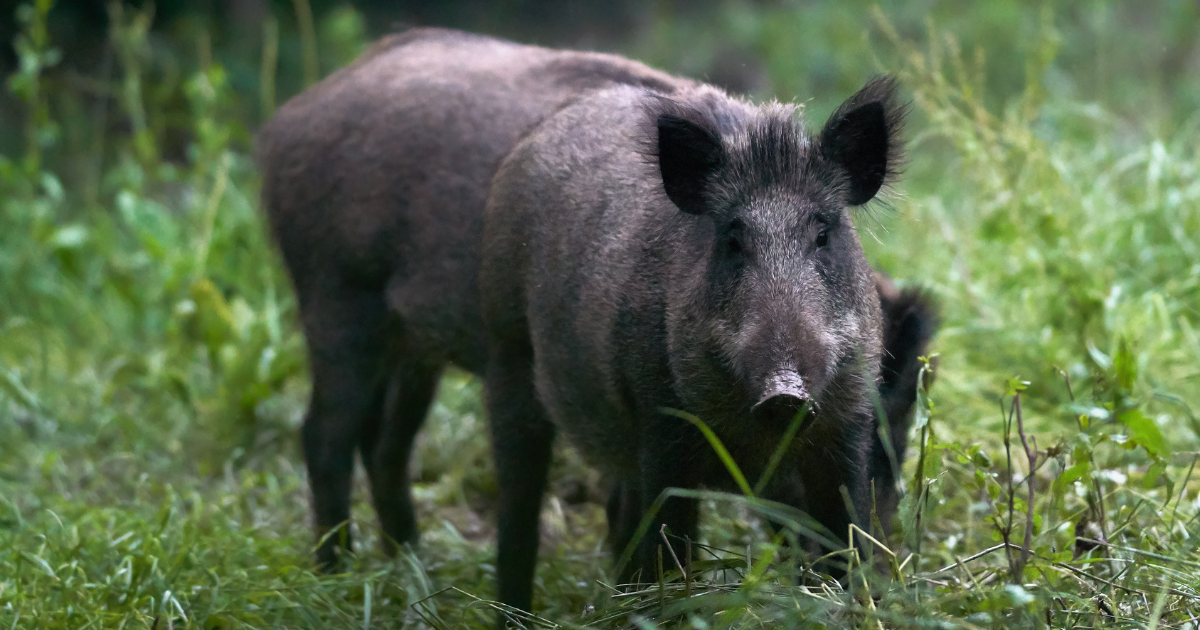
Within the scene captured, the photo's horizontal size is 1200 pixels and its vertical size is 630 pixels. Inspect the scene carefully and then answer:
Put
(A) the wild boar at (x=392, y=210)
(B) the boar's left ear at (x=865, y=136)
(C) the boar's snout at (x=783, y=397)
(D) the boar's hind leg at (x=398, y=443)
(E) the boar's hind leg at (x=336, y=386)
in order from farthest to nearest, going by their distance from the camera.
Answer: (D) the boar's hind leg at (x=398, y=443) → (E) the boar's hind leg at (x=336, y=386) → (A) the wild boar at (x=392, y=210) → (B) the boar's left ear at (x=865, y=136) → (C) the boar's snout at (x=783, y=397)

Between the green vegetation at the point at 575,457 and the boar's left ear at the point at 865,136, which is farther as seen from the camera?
the boar's left ear at the point at 865,136

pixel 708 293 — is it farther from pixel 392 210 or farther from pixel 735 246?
pixel 392 210

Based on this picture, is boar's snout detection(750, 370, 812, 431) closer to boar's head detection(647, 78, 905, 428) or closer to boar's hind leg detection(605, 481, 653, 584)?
boar's head detection(647, 78, 905, 428)

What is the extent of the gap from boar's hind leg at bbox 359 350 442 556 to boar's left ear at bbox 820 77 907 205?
193 centimetres

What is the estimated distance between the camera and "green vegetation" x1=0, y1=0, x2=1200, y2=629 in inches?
107

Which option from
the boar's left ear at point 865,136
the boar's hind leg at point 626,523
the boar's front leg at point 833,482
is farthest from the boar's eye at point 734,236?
the boar's hind leg at point 626,523

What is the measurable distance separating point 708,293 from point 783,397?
1.38ft

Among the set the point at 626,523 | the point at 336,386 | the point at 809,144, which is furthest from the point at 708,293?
the point at 336,386

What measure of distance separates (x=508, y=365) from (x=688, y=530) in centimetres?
91

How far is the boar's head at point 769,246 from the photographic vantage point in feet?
8.87

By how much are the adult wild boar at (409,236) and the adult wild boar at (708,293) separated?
0.07 m

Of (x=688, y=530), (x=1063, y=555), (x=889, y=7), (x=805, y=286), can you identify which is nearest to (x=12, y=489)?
(x=688, y=530)

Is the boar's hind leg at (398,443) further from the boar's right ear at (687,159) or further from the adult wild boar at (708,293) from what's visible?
the boar's right ear at (687,159)

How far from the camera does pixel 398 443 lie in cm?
460
